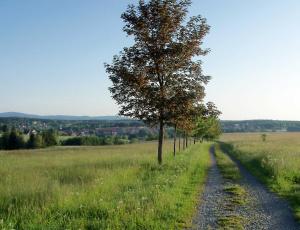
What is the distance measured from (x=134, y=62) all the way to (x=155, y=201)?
1248 cm

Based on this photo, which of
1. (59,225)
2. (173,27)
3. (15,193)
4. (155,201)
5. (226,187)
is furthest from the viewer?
(173,27)

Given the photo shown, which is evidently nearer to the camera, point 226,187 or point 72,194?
point 72,194

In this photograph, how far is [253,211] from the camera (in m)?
12.3

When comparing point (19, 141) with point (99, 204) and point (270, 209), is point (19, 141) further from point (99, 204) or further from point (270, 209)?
point (270, 209)

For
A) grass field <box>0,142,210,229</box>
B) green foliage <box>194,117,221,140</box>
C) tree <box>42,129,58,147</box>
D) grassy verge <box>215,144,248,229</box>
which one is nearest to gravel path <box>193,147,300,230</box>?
grassy verge <box>215,144,248,229</box>

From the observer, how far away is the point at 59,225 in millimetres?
Result: 9945

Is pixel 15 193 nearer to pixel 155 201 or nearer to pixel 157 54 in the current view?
pixel 155 201

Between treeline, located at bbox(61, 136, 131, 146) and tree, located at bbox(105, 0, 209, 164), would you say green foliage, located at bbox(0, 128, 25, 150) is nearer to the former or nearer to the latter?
treeline, located at bbox(61, 136, 131, 146)

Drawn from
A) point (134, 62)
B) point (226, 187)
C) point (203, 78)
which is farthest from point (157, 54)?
point (226, 187)

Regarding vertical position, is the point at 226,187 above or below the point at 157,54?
below

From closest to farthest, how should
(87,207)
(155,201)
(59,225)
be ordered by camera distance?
(59,225)
(87,207)
(155,201)

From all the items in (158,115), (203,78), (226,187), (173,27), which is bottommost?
(226,187)

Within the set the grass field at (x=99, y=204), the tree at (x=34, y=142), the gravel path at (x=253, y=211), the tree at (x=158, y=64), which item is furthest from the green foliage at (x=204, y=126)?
the tree at (x=34, y=142)

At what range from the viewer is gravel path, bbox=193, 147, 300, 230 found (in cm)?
1062
